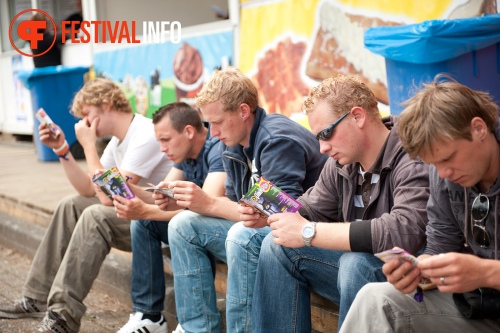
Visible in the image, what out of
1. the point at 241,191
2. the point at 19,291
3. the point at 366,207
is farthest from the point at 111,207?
the point at 366,207

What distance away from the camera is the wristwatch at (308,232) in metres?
2.76

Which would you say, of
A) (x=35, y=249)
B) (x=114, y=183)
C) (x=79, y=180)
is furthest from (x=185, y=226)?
(x=35, y=249)

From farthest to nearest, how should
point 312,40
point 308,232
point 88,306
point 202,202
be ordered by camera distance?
point 312,40
point 88,306
point 202,202
point 308,232

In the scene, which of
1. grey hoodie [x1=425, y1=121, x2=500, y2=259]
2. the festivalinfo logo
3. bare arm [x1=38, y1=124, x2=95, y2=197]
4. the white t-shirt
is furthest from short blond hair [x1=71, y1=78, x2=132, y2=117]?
the festivalinfo logo

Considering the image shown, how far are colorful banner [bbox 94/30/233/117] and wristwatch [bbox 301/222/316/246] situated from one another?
412 cm

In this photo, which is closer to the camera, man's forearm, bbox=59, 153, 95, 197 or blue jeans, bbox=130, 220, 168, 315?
blue jeans, bbox=130, 220, 168, 315

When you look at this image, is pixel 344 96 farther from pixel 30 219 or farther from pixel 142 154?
pixel 30 219

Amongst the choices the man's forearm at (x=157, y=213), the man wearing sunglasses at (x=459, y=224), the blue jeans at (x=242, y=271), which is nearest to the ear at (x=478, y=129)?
the man wearing sunglasses at (x=459, y=224)

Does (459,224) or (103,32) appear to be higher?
(103,32)

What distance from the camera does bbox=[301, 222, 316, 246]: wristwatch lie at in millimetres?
2762

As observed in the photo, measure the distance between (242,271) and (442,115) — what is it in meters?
1.27

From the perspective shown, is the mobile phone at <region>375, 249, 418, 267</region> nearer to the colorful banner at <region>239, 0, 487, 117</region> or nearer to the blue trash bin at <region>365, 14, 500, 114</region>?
the blue trash bin at <region>365, 14, 500, 114</region>

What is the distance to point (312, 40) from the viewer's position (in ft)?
18.6

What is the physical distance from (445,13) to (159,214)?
2190 millimetres
